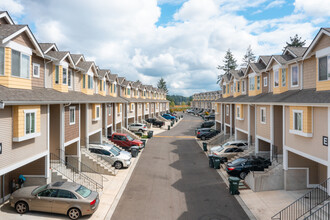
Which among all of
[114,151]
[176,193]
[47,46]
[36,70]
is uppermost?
[47,46]

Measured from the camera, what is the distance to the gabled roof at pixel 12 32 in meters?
10.0

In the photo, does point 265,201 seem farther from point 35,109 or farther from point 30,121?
point 35,109

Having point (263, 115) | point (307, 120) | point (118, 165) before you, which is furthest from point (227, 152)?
point (118, 165)

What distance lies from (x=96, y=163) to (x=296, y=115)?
14.6 meters

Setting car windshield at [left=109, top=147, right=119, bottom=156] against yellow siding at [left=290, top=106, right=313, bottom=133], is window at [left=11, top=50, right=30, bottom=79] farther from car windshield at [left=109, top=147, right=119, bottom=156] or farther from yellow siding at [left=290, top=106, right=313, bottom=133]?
yellow siding at [left=290, top=106, right=313, bottom=133]

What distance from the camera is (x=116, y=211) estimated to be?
1162 cm

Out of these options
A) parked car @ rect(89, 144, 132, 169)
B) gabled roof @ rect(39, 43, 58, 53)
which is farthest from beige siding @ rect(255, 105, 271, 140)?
gabled roof @ rect(39, 43, 58, 53)

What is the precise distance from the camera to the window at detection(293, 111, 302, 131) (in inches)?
503

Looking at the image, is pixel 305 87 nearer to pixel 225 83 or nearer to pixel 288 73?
pixel 288 73

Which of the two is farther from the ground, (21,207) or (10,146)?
(10,146)

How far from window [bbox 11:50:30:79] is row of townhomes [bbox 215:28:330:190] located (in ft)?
48.3

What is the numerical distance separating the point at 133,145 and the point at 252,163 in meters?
13.4

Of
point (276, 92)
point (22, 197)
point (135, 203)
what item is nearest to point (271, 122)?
point (276, 92)

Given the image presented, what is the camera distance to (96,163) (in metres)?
17.3
